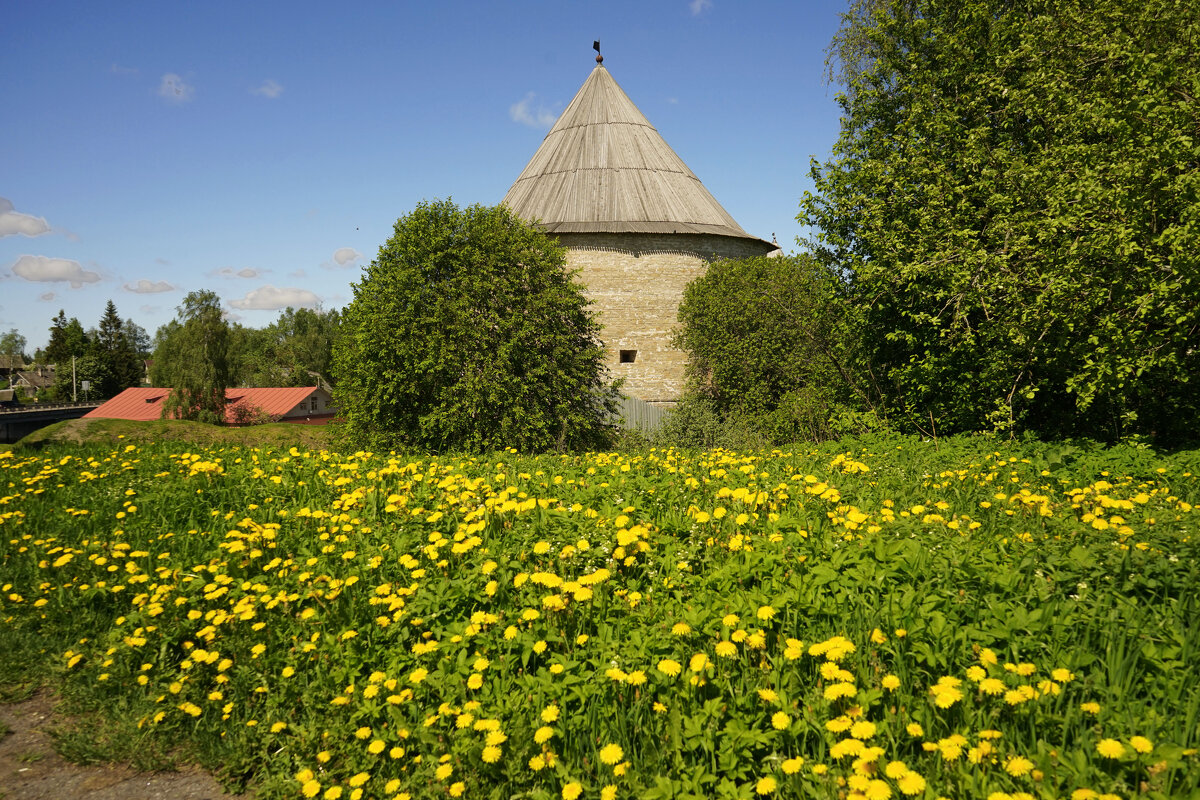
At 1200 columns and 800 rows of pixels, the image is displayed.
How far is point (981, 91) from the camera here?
12109mm

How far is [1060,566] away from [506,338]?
45.6ft

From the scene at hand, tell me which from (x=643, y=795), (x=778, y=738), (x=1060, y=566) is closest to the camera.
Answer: (x=643, y=795)

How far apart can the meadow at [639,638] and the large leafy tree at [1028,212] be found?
15.6 feet

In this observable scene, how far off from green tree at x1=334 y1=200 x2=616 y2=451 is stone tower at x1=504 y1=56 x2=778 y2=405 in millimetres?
10458

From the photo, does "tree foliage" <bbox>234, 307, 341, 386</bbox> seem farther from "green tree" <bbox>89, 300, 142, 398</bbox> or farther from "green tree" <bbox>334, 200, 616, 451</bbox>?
"green tree" <bbox>334, 200, 616, 451</bbox>

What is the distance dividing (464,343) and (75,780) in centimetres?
1290

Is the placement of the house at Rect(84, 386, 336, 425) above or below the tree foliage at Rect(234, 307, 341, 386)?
below

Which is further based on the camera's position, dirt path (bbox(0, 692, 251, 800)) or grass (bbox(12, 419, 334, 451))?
grass (bbox(12, 419, 334, 451))

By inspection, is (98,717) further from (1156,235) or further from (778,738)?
(1156,235)

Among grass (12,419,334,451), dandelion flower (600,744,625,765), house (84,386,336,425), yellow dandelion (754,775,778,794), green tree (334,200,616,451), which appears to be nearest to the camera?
yellow dandelion (754,775,778,794)

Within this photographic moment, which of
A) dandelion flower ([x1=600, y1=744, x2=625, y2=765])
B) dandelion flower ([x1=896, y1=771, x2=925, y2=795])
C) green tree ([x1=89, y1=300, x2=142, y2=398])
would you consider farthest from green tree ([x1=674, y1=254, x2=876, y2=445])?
green tree ([x1=89, y1=300, x2=142, y2=398])

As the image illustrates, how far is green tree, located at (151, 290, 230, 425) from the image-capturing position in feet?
141

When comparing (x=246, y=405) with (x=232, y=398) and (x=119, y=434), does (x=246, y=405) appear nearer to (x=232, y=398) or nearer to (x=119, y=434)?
(x=232, y=398)

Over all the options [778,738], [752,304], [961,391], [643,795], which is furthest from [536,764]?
[752,304]
